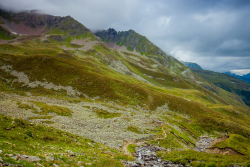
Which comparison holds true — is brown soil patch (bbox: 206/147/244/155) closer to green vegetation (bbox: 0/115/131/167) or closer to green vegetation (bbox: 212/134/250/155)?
green vegetation (bbox: 212/134/250/155)

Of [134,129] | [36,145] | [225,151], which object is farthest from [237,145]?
[36,145]

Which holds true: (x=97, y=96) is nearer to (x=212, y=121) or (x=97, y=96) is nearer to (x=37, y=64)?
(x=37, y=64)

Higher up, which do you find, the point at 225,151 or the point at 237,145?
the point at 237,145

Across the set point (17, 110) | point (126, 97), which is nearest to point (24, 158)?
point (17, 110)

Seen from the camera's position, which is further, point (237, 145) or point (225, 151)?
point (237, 145)

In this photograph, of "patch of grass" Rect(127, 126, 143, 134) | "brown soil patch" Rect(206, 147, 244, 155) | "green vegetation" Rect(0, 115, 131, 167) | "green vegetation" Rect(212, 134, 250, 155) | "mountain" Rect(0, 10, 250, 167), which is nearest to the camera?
"green vegetation" Rect(0, 115, 131, 167)

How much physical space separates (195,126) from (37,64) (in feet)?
338

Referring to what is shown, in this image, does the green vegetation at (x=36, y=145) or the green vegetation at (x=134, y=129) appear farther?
the green vegetation at (x=134, y=129)

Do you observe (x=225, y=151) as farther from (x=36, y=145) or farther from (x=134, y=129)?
(x=36, y=145)

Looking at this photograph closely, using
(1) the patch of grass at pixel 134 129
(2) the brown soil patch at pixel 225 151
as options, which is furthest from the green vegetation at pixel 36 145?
(2) the brown soil patch at pixel 225 151

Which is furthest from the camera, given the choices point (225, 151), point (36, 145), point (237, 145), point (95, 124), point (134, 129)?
point (134, 129)

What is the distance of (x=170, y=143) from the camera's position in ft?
115

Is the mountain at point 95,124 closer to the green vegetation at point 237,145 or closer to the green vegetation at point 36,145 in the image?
the green vegetation at point 36,145

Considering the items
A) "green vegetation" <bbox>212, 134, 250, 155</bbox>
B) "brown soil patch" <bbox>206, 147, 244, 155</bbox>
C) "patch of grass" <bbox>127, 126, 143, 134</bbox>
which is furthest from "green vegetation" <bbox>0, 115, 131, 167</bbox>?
"green vegetation" <bbox>212, 134, 250, 155</bbox>
